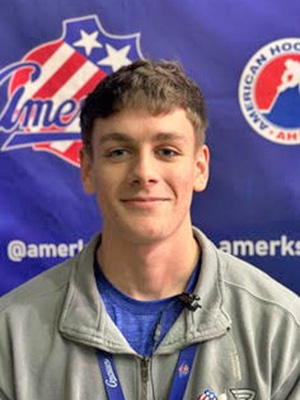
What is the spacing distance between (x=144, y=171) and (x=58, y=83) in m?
0.67

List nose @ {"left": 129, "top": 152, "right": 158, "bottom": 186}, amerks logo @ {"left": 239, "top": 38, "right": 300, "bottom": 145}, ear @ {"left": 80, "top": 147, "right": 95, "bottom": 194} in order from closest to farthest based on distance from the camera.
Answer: nose @ {"left": 129, "top": 152, "right": 158, "bottom": 186}, ear @ {"left": 80, "top": 147, "right": 95, "bottom": 194}, amerks logo @ {"left": 239, "top": 38, "right": 300, "bottom": 145}

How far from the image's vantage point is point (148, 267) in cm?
117

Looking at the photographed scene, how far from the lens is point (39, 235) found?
169 centimetres

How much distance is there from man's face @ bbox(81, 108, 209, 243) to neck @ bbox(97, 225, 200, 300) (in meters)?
0.05

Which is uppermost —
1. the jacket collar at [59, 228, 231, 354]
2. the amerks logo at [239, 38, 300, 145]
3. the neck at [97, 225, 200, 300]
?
the amerks logo at [239, 38, 300, 145]

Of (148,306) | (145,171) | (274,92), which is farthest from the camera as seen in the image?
(274,92)

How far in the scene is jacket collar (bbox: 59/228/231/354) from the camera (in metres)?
1.11

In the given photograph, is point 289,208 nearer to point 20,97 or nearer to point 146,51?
point 146,51

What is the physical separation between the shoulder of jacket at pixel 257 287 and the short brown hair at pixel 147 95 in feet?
0.85

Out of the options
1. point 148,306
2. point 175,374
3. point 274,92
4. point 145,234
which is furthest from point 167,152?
point 274,92

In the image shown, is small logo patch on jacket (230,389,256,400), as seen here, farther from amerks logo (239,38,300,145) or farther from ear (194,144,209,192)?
amerks logo (239,38,300,145)

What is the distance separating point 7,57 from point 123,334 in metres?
0.87

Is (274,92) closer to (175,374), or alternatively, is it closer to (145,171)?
(145,171)

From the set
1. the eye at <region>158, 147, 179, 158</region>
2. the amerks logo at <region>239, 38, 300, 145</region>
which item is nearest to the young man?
the eye at <region>158, 147, 179, 158</region>
